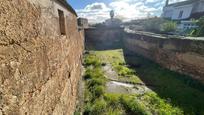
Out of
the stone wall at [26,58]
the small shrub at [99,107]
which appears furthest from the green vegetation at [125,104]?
the stone wall at [26,58]

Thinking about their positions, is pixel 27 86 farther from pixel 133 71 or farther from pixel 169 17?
pixel 169 17

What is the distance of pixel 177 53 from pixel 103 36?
11981 mm

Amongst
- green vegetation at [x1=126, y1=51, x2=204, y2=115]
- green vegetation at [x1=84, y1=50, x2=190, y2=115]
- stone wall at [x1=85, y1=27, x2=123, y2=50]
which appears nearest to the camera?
green vegetation at [x1=84, y1=50, x2=190, y2=115]

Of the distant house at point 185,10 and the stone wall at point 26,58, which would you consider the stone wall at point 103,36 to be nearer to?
the distant house at point 185,10

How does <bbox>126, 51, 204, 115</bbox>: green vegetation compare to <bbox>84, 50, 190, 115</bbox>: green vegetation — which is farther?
<bbox>126, 51, 204, 115</bbox>: green vegetation

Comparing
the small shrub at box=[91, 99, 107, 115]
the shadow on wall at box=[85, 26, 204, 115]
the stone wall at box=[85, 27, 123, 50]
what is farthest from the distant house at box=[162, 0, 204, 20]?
the small shrub at box=[91, 99, 107, 115]

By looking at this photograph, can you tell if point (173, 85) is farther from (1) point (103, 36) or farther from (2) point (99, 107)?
(1) point (103, 36)

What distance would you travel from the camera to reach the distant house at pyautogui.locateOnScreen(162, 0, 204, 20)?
81.2 ft

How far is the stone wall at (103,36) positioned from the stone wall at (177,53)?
7117 mm

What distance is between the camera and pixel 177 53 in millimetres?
8445

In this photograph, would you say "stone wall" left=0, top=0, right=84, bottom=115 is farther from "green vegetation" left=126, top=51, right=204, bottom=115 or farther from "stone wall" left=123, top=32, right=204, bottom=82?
"stone wall" left=123, top=32, right=204, bottom=82

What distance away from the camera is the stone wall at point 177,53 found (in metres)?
7.07

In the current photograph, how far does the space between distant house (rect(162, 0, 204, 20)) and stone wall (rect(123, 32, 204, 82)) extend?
16.9 metres

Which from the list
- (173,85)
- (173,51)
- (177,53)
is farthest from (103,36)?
(173,85)
